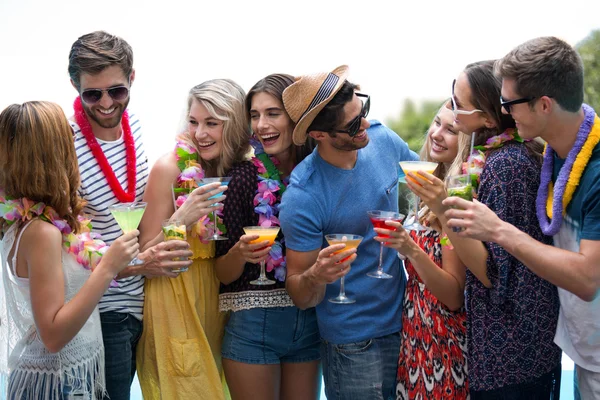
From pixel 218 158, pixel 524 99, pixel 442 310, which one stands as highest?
pixel 524 99

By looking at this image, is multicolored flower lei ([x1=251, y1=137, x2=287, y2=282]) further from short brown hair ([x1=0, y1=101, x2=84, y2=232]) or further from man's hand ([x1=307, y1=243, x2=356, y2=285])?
short brown hair ([x1=0, y1=101, x2=84, y2=232])

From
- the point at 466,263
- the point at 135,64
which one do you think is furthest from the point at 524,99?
the point at 135,64

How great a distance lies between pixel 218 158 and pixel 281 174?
0.30 m

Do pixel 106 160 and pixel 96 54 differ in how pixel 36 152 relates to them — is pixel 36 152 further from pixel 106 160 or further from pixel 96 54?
pixel 96 54

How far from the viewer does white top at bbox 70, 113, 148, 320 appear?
275cm

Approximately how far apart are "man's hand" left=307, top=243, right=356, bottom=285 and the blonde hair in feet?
2.43

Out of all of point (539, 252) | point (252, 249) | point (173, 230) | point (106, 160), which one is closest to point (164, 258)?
point (173, 230)

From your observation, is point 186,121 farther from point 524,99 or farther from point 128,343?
point 524,99

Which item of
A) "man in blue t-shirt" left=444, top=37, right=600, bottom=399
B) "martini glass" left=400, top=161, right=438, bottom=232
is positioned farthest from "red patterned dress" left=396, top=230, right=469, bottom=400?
"man in blue t-shirt" left=444, top=37, right=600, bottom=399

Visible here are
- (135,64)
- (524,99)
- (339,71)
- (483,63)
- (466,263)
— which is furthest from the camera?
(135,64)

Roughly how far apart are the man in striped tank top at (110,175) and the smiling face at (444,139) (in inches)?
44.7

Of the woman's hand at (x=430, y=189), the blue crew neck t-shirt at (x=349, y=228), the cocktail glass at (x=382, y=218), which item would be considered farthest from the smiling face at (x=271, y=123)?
the woman's hand at (x=430, y=189)

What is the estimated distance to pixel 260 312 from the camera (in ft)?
9.35

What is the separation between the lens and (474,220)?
2148mm
